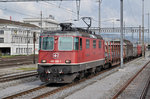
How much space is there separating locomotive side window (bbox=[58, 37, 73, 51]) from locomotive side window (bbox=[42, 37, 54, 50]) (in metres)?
0.45

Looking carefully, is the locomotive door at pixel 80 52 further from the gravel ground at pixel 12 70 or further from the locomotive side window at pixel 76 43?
the gravel ground at pixel 12 70

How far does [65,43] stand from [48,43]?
999 mm

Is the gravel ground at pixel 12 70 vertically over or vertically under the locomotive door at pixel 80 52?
under

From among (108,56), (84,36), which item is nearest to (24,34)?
(108,56)

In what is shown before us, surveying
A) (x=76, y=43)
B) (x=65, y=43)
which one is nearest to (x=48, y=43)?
(x=65, y=43)

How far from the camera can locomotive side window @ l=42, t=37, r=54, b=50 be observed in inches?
555

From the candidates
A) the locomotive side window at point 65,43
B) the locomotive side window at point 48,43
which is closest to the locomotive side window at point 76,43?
the locomotive side window at point 65,43

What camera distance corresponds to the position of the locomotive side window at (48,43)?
46.2ft

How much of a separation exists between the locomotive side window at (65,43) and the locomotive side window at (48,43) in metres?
0.45

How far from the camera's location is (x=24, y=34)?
→ 83688mm

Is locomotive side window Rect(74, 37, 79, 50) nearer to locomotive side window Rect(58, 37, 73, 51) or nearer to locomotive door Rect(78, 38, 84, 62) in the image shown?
locomotive side window Rect(58, 37, 73, 51)

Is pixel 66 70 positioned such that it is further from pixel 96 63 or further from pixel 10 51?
pixel 10 51

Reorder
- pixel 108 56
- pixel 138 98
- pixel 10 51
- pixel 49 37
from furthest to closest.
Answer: pixel 10 51 < pixel 108 56 < pixel 49 37 < pixel 138 98

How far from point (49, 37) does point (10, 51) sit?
2539 inches
